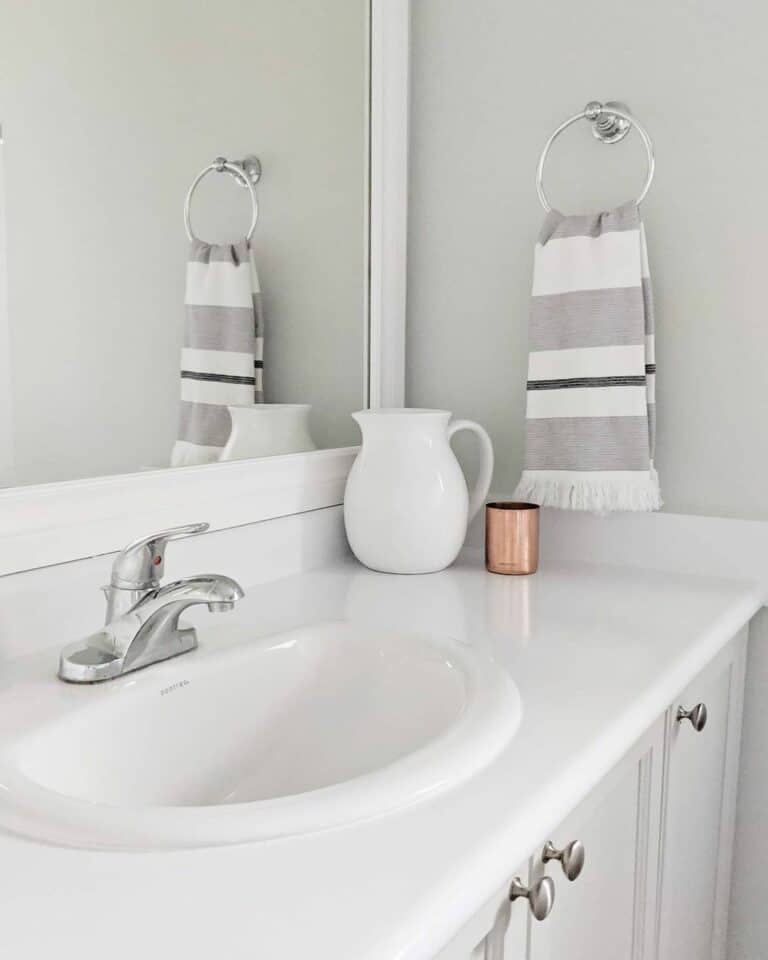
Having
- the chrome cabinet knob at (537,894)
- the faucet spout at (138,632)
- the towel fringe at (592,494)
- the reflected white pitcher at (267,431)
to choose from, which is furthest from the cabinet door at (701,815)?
the reflected white pitcher at (267,431)

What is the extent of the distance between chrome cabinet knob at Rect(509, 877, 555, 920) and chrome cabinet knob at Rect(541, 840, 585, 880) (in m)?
0.03

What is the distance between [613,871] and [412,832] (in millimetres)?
433

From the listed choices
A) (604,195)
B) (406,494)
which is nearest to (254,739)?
(406,494)

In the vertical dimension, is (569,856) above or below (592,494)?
below

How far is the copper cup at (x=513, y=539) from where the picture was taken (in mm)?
1339

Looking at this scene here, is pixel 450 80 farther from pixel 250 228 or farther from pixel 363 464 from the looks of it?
pixel 363 464

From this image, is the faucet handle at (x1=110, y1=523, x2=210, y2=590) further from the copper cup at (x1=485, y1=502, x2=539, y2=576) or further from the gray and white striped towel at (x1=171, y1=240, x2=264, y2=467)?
the copper cup at (x1=485, y1=502, x2=539, y2=576)

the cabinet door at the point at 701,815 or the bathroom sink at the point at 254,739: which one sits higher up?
the bathroom sink at the point at 254,739

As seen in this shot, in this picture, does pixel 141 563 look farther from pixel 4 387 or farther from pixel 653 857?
pixel 653 857

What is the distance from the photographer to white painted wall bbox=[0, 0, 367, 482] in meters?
0.95

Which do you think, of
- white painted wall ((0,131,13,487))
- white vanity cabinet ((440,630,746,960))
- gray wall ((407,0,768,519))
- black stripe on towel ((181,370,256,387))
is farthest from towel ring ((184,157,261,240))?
white vanity cabinet ((440,630,746,960))

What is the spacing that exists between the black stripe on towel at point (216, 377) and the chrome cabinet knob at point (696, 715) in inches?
27.9

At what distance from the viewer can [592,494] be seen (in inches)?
52.9

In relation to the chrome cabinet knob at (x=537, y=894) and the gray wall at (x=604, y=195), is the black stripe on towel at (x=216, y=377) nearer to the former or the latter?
the gray wall at (x=604, y=195)
